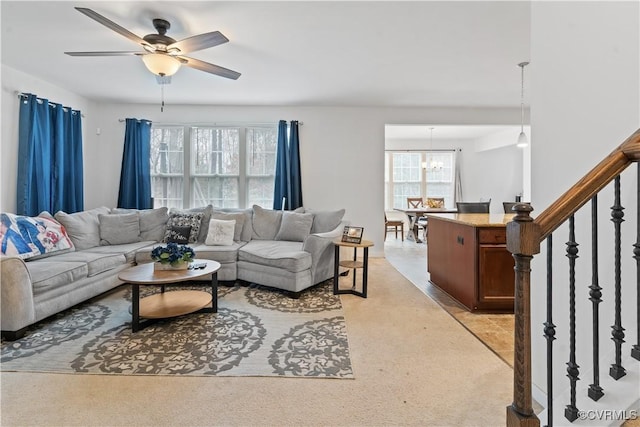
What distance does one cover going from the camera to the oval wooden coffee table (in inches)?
104

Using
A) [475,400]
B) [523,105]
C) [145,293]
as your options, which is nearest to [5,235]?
[145,293]

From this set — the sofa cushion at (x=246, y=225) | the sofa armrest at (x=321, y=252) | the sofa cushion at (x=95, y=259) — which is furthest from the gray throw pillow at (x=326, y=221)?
the sofa cushion at (x=95, y=259)

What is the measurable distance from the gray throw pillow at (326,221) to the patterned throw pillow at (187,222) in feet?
5.09

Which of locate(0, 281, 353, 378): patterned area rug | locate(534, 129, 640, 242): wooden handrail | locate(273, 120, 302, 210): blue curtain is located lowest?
locate(0, 281, 353, 378): patterned area rug

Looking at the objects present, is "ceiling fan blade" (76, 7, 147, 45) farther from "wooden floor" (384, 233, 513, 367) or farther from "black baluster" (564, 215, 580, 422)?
"wooden floor" (384, 233, 513, 367)

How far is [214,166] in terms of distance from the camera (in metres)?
5.57

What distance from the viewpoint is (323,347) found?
2.37 metres

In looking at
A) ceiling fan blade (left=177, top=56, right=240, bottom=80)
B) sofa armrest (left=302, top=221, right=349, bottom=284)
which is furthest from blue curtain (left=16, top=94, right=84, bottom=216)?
sofa armrest (left=302, top=221, right=349, bottom=284)

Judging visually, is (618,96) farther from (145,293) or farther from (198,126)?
(198,126)

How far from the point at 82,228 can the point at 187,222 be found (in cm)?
116

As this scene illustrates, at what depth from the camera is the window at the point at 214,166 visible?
5.49 metres

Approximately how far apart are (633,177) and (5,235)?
4401mm

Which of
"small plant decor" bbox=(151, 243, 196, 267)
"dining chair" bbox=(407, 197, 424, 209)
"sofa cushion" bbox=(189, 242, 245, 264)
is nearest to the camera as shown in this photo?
"small plant decor" bbox=(151, 243, 196, 267)

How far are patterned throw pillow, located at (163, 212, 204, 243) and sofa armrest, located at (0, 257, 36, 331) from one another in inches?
72.4
